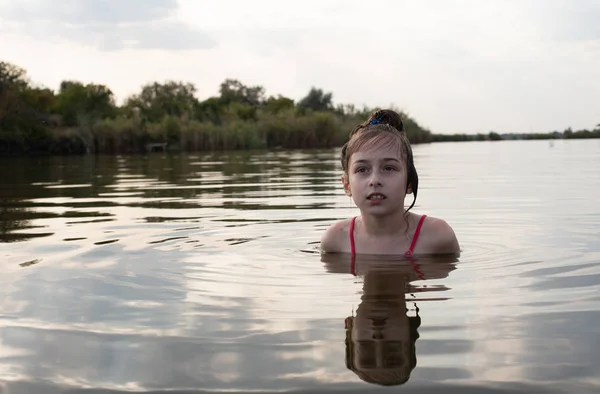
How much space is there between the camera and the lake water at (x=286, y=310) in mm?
2100

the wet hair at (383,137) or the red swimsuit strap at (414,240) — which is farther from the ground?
the wet hair at (383,137)

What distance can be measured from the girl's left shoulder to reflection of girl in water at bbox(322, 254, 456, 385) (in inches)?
5.1

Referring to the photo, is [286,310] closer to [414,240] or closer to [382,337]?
[382,337]

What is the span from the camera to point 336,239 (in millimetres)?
4609

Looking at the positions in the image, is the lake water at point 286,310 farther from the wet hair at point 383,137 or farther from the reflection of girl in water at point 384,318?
the wet hair at point 383,137

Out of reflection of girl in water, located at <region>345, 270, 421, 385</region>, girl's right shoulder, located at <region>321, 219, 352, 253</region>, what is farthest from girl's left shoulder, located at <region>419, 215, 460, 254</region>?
reflection of girl in water, located at <region>345, 270, 421, 385</region>

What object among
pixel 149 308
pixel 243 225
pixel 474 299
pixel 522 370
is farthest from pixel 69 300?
pixel 243 225

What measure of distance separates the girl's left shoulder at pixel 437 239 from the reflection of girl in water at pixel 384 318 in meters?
0.13

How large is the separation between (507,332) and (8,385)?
1.62 meters

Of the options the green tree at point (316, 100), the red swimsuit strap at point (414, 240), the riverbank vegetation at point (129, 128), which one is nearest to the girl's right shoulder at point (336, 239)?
the red swimsuit strap at point (414, 240)

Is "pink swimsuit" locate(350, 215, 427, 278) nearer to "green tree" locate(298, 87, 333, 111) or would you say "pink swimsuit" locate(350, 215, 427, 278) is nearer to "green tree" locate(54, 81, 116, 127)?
"green tree" locate(54, 81, 116, 127)

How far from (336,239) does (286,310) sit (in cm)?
171

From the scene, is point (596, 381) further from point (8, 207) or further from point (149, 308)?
point (8, 207)

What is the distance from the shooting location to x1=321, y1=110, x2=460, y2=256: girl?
4.08 meters
